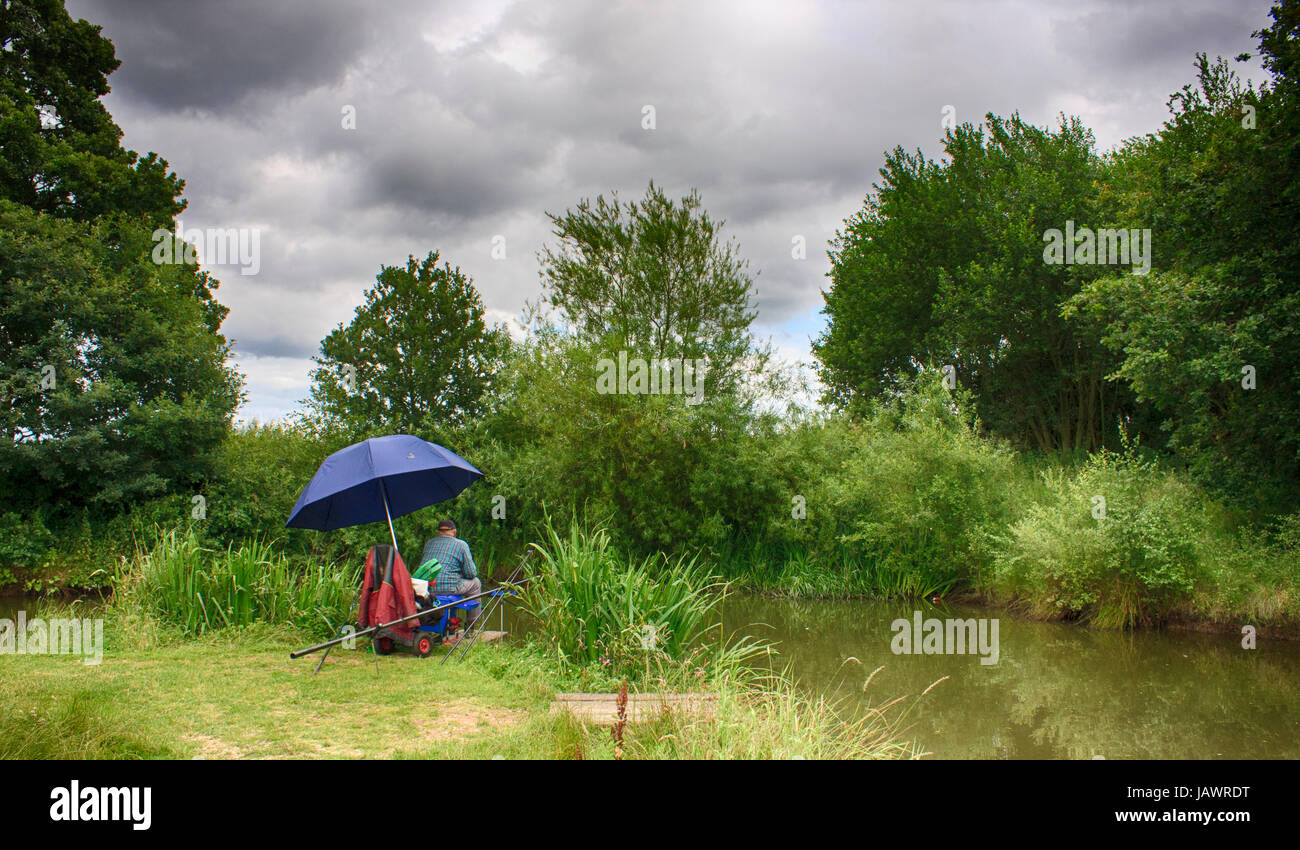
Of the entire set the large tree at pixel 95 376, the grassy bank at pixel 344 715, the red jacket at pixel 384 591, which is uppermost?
the large tree at pixel 95 376

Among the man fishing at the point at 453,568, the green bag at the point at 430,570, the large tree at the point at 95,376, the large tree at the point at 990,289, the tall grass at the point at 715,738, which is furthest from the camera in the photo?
the large tree at the point at 990,289

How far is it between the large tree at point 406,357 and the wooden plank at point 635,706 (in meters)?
24.0

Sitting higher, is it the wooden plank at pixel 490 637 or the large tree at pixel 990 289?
the large tree at pixel 990 289

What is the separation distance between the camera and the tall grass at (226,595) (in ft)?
31.8

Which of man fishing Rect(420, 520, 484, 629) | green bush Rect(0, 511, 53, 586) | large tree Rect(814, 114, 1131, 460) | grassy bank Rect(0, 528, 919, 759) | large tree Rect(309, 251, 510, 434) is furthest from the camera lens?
large tree Rect(309, 251, 510, 434)

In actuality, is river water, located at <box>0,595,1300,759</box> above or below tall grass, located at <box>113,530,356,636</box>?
below

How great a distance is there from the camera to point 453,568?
9.26 meters

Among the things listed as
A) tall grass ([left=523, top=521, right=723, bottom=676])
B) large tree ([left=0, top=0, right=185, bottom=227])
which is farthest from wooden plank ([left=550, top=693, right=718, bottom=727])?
large tree ([left=0, top=0, right=185, bottom=227])

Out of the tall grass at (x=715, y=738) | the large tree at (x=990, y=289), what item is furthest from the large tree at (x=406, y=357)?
the tall grass at (x=715, y=738)

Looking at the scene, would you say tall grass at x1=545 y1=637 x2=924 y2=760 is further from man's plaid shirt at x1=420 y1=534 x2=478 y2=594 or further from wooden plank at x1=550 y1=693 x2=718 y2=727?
man's plaid shirt at x1=420 y1=534 x2=478 y2=594

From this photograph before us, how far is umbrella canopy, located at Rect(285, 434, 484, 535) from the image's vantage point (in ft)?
27.3

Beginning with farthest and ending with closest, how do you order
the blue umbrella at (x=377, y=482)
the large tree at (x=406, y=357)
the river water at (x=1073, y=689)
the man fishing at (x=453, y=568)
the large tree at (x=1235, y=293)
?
the large tree at (x=406, y=357), the large tree at (x=1235, y=293), the man fishing at (x=453, y=568), the blue umbrella at (x=377, y=482), the river water at (x=1073, y=689)

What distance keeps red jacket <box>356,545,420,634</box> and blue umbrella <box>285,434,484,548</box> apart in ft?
0.87

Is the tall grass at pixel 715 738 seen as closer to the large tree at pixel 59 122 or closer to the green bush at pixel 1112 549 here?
the green bush at pixel 1112 549
